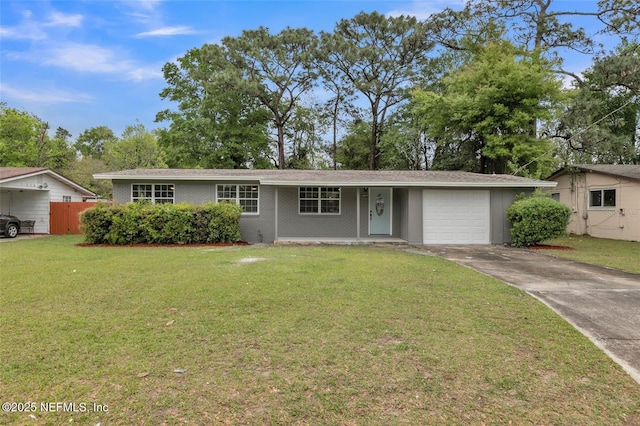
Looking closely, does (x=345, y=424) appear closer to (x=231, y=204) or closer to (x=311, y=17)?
(x=231, y=204)

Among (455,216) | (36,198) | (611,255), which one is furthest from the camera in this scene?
(36,198)

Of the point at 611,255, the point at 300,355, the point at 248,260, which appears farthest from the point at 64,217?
the point at 611,255

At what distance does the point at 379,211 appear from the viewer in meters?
13.9

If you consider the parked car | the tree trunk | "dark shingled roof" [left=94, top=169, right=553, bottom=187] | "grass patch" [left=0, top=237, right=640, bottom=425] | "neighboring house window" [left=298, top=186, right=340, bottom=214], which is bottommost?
"grass patch" [left=0, top=237, right=640, bottom=425]

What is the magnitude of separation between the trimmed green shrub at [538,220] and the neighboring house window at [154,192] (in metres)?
12.6

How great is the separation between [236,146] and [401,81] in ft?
41.3

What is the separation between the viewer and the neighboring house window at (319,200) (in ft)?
44.3

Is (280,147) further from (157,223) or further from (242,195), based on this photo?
(157,223)

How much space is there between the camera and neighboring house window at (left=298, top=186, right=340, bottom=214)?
44.3 feet

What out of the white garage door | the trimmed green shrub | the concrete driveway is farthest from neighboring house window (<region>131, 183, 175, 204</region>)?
the trimmed green shrub

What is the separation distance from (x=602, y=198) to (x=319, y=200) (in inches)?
516

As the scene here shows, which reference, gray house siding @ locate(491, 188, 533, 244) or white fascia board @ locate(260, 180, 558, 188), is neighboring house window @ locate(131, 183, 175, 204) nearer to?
white fascia board @ locate(260, 180, 558, 188)

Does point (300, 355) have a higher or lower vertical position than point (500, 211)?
lower

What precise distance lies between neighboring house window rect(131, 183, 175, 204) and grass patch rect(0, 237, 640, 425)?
755 cm
